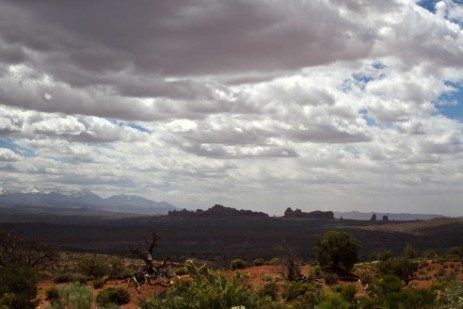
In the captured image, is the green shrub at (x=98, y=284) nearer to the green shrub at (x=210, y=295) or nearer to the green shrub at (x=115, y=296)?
the green shrub at (x=115, y=296)

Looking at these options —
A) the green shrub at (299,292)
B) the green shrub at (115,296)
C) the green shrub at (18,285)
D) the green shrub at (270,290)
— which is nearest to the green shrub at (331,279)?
the green shrub at (299,292)

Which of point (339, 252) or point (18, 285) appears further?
point (339, 252)

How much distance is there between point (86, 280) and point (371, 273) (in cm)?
2075

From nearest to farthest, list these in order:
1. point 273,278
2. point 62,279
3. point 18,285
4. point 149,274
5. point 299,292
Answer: point 18,285 → point 299,292 → point 149,274 → point 273,278 → point 62,279

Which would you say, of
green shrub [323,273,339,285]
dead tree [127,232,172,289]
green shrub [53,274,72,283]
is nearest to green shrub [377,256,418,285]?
green shrub [323,273,339,285]

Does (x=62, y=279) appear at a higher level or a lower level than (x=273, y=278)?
lower

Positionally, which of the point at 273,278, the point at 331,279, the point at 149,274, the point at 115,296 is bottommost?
the point at 115,296

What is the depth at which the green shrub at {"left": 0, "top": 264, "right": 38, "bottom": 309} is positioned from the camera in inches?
919

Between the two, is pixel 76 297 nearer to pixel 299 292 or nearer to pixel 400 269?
pixel 299 292

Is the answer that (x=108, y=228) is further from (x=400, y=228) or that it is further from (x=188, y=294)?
(x=188, y=294)

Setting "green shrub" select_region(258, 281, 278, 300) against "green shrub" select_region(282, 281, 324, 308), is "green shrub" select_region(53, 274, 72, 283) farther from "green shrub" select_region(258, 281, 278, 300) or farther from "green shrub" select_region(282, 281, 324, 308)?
"green shrub" select_region(282, 281, 324, 308)

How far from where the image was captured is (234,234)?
5133 inches

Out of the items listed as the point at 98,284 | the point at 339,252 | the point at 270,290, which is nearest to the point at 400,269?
the point at 339,252

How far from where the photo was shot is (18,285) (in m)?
25.0
